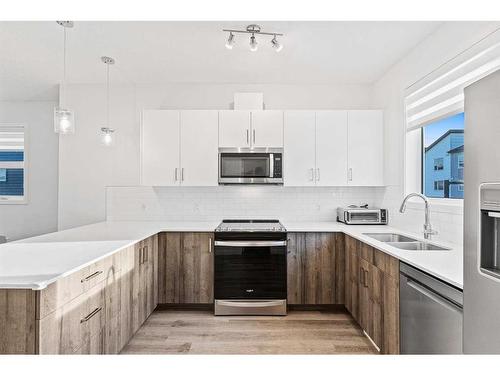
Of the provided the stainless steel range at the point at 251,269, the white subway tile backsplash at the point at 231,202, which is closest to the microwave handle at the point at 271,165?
the white subway tile backsplash at the point at 231,202

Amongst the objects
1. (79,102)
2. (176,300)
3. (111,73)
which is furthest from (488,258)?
(79,102)

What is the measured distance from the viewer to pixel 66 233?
280 cm

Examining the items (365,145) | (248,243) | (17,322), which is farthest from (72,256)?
(365,145)

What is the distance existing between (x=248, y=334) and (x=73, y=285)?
1.62 m

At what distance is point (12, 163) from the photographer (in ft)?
14.8

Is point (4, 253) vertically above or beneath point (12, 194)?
beneath

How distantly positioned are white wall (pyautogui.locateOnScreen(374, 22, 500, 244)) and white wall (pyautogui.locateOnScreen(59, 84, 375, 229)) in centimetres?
54

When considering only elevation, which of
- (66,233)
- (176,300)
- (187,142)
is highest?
(187,142)

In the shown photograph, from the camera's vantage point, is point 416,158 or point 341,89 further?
point 341,89

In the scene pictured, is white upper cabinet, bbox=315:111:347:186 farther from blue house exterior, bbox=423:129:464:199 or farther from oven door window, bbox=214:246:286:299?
oven door window, bbox=214:246:286:299

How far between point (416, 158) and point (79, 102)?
12.3 ft

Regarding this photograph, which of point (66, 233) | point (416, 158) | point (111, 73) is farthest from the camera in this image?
point (111, 73)
